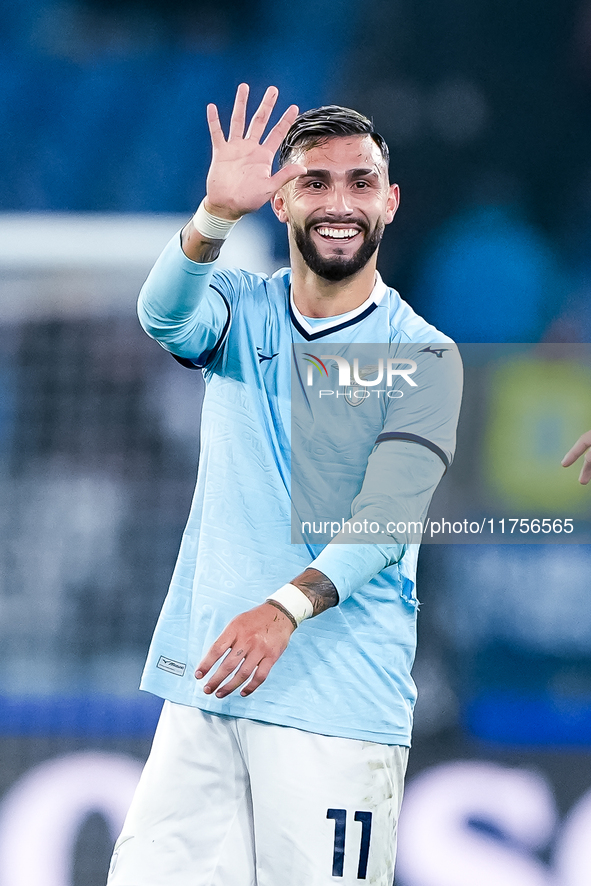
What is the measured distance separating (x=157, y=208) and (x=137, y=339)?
12.8 inches

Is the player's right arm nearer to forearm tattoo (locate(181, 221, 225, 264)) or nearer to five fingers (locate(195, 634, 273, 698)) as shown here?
forearm tattoo (locate(181, 221, 225, 264))

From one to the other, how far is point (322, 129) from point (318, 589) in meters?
0.91

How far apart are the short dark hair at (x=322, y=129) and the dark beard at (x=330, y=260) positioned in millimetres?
164

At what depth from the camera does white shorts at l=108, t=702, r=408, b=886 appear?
4.56 feet

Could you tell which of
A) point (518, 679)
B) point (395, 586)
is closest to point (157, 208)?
point (395, 586)

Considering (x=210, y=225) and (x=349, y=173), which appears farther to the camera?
(x=349, y=173)

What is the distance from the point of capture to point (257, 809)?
1.41 meters

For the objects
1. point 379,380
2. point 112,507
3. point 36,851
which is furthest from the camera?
point 112,507

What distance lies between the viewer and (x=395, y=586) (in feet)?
5.05

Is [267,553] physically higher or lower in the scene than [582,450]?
lower

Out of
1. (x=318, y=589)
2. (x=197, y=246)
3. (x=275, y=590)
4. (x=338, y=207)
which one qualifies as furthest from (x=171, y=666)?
(x=338, y=207)

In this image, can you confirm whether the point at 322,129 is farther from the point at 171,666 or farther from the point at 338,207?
the point at 171,666

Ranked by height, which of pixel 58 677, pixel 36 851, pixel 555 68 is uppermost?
pixel 555 68

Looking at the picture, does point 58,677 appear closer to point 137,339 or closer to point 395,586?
point 137,339
